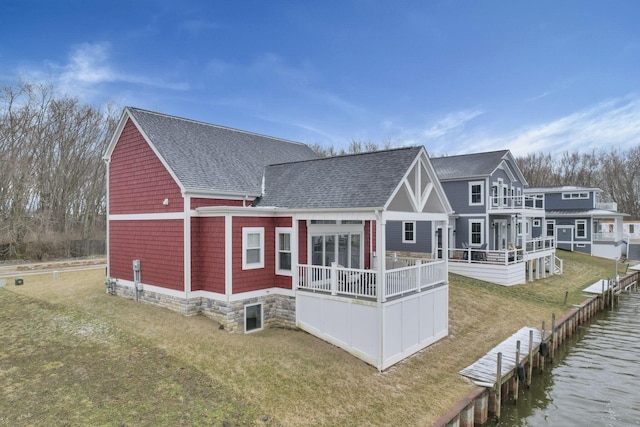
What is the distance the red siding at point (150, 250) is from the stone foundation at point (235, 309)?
2.20ft

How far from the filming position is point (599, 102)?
31.8 metres

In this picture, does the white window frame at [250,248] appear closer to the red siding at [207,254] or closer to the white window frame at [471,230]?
the red siding at [207,254]

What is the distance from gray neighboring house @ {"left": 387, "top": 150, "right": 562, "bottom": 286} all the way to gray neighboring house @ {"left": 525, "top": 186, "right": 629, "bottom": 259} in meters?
12.7

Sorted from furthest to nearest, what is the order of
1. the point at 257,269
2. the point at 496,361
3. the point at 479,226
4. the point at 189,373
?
the point at 479,226, the point at 257,269, the point at 496,361, the point at 189,373

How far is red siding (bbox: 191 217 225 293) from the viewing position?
12.7 meters

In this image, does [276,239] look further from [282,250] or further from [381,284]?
[381,284]

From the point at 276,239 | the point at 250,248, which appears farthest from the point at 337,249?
the point at 250,248

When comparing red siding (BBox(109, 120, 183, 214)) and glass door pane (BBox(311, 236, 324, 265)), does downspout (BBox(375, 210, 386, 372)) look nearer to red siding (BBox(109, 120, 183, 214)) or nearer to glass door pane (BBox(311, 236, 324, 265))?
glass door pane (BBox(311, 236, 324, 265))

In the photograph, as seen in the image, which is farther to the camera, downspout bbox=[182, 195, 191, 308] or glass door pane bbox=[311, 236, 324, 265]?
glass door pane bbox=[311, 236, 324, 265]

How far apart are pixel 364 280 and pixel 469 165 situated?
61.9 ft

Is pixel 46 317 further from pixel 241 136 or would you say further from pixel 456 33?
pixel 456 33

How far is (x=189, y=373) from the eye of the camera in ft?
30.7

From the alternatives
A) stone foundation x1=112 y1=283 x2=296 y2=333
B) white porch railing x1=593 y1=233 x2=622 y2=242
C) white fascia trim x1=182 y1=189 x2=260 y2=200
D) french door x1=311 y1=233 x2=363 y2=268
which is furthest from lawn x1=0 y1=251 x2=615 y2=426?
white porch railing x1=593 y1=233 x2=622 y2=242

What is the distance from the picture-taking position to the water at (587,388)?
400 inches
